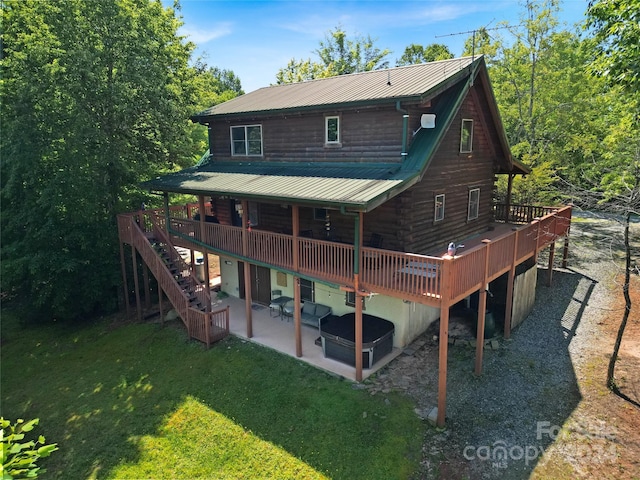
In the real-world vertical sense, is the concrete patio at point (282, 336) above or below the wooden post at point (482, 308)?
below

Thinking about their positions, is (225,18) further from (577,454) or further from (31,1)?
(577,454)

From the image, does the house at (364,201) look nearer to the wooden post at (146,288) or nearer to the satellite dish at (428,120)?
the satellite dish at (428,120)

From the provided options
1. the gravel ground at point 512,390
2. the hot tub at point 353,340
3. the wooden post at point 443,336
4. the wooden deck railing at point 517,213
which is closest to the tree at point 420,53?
the wooden deck railing at point 517,213

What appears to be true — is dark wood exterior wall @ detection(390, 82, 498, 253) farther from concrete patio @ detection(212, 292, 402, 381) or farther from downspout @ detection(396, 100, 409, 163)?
concrete patio @ detection(212, 292, 402, 381)

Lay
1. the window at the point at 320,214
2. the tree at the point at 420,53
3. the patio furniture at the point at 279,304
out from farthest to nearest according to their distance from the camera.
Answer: the tree at the point at 420,53 → the patio furniture at the point at 279,304 → the window at the point at 320,214

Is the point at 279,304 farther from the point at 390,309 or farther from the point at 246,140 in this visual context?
the point at 246,140

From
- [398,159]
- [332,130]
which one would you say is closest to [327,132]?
[332,130]
